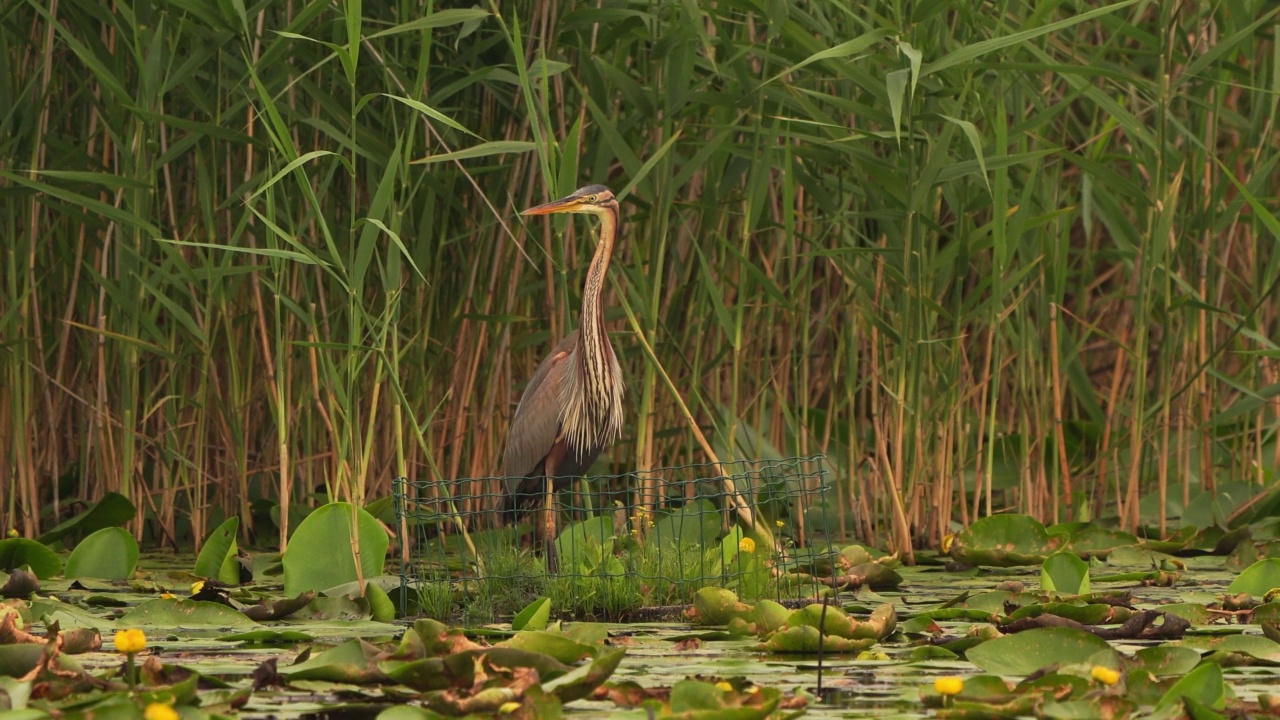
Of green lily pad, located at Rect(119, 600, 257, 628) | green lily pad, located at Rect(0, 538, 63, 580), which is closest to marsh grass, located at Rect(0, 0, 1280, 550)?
green lily pad, located at Rect(0, 538, 63, 580)

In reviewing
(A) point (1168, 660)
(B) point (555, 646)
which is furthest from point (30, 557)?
(A) point (1168, 660)

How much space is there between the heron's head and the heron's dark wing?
1.45ft

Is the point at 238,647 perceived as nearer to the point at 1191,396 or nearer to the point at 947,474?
the point at 947,474

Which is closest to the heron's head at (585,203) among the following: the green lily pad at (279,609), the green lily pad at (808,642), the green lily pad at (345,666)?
the green lily pad at (279,609)

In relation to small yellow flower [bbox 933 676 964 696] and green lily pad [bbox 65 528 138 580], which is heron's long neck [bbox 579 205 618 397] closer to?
green lily pad [bbox 65 528 138 580]

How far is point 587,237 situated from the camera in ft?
19.9

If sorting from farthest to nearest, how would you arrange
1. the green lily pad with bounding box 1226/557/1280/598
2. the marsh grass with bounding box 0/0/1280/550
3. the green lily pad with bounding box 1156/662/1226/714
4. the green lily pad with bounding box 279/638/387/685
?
1. the marsh grass with bounding box 0/0/1280/550
2. the green lily pad with bounding box 1226/557/1280/598
3. the green lily pad with bounding box 279/638/387/685
4. the green lily pad with bounding box 1156/662/1226/714

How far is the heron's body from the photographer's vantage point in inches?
208

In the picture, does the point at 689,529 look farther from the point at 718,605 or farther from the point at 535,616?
the point at 535,616

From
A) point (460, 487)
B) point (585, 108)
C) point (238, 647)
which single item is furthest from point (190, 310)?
point (238, 647)

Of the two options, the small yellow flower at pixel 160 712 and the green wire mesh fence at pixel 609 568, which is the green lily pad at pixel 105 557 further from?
the small yellow flower at pixel 160 712

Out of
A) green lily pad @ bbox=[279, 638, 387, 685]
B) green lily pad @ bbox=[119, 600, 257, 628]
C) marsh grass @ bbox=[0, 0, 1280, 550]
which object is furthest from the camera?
marsh grass @ bbox=[0, 0, 1280, 550]

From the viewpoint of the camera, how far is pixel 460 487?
6082 millimetres

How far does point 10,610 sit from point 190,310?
8.60ft
